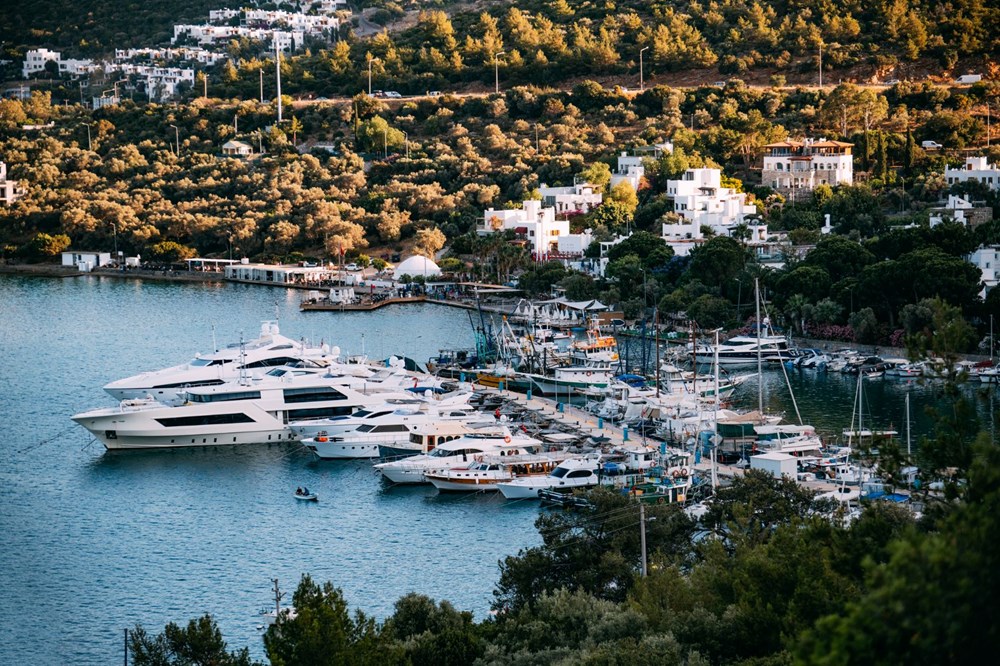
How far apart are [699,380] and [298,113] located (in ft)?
168

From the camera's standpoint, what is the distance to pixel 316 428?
103 feet

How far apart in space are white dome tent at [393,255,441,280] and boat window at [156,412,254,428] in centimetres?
2446

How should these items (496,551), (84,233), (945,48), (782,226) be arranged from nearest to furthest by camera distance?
(496,551) → (782,226) → (84,233) → (945,48)

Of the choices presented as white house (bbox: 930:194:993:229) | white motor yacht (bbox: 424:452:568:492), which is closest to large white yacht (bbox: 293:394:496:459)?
white motor yacht (bbox: 424:452:568:492)

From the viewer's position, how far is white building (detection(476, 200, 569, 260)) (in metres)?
58.0

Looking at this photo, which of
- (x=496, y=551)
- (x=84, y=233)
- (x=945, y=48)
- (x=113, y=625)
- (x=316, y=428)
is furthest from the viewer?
(x=945, y=48)

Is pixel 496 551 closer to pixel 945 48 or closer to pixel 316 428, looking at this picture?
pixel 316 428

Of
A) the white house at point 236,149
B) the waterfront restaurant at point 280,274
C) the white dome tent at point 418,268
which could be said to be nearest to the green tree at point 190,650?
the white dome tent at point 418,268

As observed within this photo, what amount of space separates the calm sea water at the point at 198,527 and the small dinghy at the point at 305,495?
0.23 m

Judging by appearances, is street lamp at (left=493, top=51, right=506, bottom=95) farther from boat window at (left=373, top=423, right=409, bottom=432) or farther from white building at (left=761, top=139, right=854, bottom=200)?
boat window at (left=373, top=423, right=409, bottom=432)

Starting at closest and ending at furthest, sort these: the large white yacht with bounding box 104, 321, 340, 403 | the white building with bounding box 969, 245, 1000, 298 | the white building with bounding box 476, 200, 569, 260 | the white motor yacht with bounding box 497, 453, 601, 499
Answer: the white motor yacht with bounding box 497, 453, 601, 499 → the large white yacht with bounding box 104, 321, 340, 403 → the white building with bounding box 969, 245, 1000, 298 → the white building with bounding box 476, 200, 569, 260

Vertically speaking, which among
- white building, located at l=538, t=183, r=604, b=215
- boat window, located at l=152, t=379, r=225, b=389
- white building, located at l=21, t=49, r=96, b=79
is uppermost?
white building, located at l=21, t=49, r=96, b=79

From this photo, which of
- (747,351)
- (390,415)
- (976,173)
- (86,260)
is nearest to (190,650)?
(390,415)

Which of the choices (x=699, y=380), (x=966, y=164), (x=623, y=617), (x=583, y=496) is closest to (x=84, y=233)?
(x=966, y=164)
